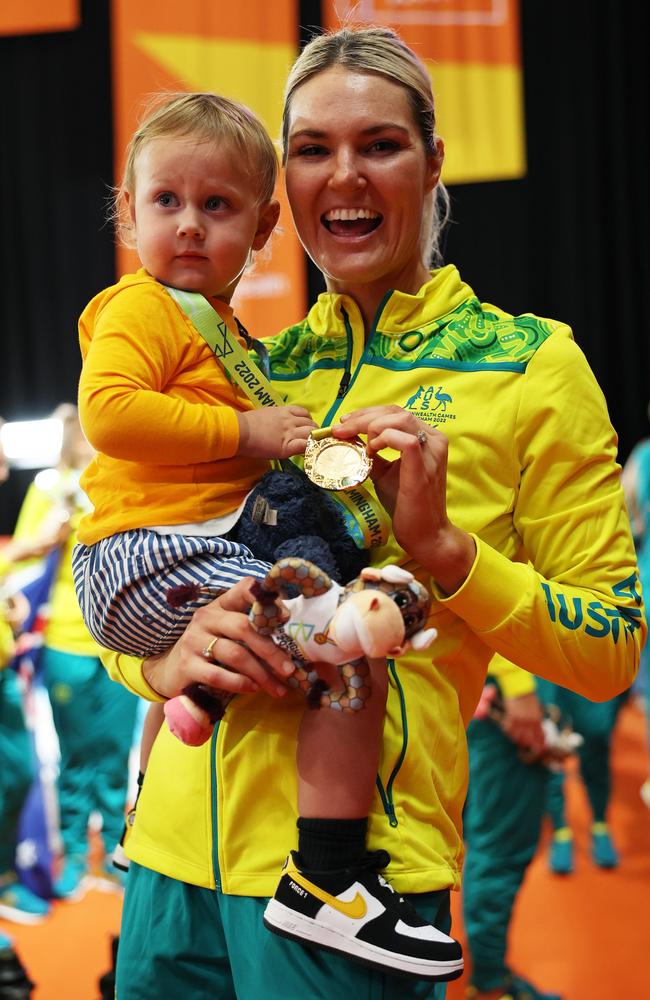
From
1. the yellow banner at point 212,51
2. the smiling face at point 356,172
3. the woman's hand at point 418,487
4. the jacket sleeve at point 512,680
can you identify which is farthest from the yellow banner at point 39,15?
the woman's hand at point 418,487

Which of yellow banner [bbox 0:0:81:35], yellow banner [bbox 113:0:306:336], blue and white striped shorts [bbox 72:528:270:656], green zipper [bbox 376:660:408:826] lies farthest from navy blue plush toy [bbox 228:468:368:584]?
yellow banner [bbox 0:0:81:35]

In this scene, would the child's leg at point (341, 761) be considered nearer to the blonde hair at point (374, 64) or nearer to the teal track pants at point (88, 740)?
the blonde hair at point (374, 64)

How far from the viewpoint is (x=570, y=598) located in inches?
55.4

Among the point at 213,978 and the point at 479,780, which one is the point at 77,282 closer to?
the point at 479,780

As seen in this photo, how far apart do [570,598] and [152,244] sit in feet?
2.40

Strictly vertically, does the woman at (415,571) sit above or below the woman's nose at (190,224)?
below

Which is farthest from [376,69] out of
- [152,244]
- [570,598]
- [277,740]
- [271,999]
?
[271,999]

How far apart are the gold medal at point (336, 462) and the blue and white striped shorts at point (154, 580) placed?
0.14 metres

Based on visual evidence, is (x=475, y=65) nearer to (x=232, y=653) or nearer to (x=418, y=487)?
(x=418, y=487)

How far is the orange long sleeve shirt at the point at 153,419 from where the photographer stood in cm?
140

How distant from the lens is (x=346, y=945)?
1.31m

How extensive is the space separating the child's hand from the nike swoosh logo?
50 centimetres

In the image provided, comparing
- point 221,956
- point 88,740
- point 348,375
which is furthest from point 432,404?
point 88,740

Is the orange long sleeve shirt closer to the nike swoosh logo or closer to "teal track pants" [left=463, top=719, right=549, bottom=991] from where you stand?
the nike swoosh logo
